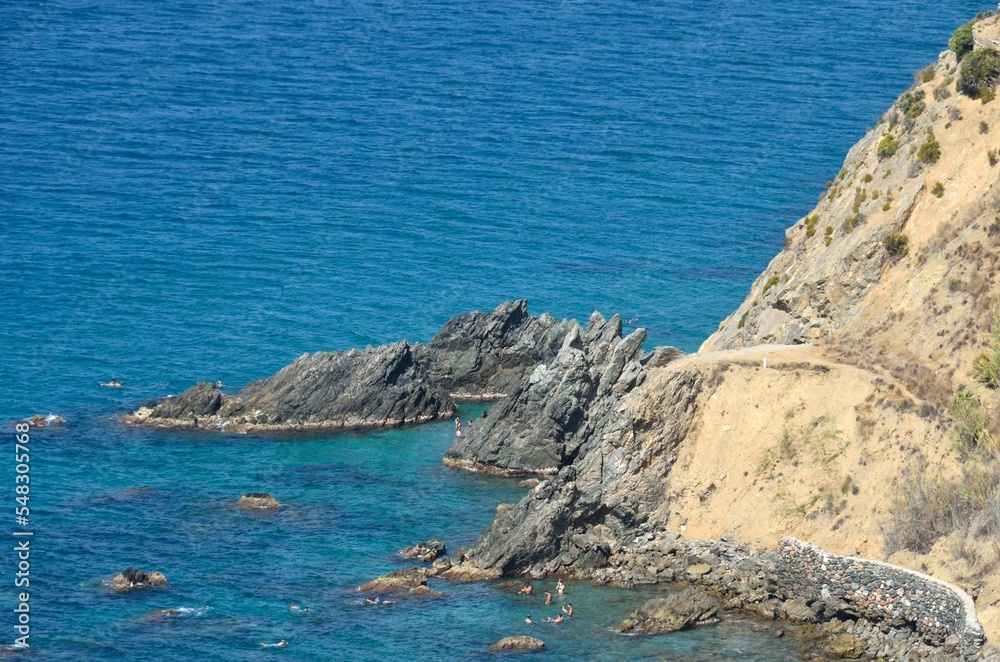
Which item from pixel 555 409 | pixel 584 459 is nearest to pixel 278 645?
pixel 584 459

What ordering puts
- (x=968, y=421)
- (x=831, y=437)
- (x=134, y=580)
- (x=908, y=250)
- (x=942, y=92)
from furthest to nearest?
(x=942, y=92)
(x=908, y=250)
(x=134, y=580)
(x=831, y=437)
(x=968, y=421)

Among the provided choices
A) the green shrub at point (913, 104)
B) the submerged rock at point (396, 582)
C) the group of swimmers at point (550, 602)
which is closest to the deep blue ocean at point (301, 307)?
the group of swimmers at point (550, 602)

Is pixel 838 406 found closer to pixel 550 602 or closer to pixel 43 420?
pixel 550 602

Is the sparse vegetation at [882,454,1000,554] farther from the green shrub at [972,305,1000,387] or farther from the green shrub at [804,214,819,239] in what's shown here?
the green shrub at [804,214,819,239]

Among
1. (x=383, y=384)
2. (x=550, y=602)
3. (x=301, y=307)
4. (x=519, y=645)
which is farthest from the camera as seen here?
(x=301, y=307)

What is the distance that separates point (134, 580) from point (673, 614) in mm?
31691

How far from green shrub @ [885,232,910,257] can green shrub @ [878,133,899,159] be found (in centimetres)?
919

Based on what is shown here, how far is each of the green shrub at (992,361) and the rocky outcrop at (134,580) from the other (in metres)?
48.1

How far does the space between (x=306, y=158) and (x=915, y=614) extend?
129 m

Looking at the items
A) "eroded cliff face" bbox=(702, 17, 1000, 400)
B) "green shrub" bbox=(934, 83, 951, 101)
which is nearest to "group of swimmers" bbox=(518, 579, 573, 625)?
"eroded cliff face" bbox=(702, 17, 1000, 400)

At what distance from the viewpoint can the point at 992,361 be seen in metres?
83.3

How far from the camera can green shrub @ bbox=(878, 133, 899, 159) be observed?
99.5m

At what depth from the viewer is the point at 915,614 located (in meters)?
75.8

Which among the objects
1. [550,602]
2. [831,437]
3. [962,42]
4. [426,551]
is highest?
[962,42]
